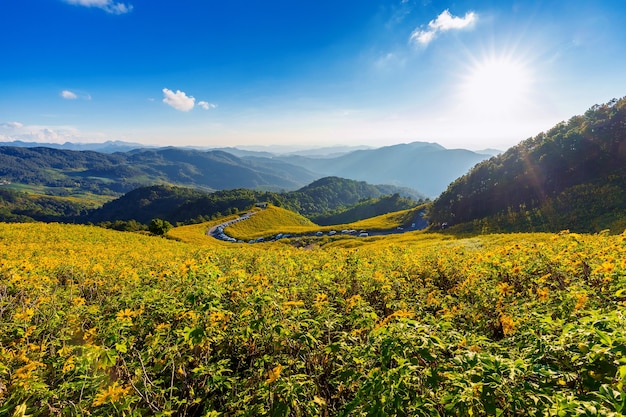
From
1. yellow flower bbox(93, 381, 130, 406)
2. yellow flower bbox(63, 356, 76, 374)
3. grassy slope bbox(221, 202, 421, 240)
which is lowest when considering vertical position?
grassy slope bbox(221, 202, 421, 240)

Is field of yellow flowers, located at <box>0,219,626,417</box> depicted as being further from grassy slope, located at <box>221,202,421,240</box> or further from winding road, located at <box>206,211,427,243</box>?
grassy slope, located at <box>221,202,421,240</box>

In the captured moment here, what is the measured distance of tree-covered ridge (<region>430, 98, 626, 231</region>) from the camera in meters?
41.2

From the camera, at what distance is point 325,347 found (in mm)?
4465

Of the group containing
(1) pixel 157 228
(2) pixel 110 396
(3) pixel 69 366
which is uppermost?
(2) pixel 110 396

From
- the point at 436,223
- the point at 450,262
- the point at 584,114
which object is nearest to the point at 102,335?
the point at 450,262

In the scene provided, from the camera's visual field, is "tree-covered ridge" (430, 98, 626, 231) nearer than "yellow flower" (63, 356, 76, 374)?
No

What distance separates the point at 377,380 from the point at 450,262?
8881 mm

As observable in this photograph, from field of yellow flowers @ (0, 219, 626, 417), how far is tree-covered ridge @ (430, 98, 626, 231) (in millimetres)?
39657

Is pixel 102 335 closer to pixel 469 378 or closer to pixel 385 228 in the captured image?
pixel 469 378

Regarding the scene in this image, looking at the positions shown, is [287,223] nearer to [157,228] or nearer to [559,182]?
[157,228]

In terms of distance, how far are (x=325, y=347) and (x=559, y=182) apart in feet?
215

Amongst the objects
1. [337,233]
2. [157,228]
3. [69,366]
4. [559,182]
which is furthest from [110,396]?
[337,233]

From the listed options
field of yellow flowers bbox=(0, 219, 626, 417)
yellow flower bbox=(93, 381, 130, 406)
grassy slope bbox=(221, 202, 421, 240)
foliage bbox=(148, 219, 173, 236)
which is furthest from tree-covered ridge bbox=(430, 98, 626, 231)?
foliage bbox=(148, 219, 173, 236)

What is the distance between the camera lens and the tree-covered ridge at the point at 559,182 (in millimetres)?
41156
